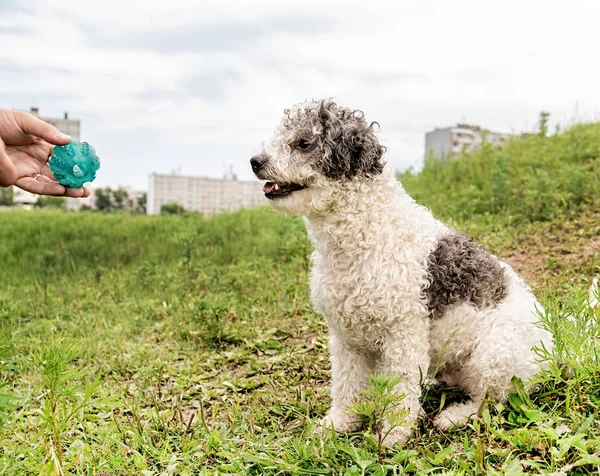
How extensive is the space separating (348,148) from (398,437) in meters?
1.74

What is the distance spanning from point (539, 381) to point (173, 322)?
4294 millimetres

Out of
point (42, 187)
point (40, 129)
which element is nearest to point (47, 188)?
point (42, 187)

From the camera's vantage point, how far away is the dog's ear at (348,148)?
3.38 meters

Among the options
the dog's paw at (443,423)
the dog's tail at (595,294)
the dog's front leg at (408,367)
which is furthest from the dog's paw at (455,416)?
the dog's tail at (595,294)

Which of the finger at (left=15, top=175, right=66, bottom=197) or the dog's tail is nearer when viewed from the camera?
the dog's tail

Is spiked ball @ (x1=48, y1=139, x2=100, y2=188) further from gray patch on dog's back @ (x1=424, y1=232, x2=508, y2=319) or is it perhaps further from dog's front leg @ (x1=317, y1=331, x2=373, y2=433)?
gray patch on dog's back @ (x1=424, y1=232, x2=508, y2=319)

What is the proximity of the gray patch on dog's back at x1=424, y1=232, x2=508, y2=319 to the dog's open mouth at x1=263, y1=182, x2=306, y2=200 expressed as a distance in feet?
3.02

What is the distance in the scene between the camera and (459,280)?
3.60m

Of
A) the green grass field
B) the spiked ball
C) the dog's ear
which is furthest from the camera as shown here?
the spiked ball

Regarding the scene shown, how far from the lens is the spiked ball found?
3863 mm

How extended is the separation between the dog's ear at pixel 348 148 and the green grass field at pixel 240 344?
1.33 meters

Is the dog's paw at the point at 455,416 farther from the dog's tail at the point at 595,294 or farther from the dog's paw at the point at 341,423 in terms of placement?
the dog's tail at the point at 595,294

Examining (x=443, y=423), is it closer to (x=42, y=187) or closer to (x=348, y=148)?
(x=348, y=148)

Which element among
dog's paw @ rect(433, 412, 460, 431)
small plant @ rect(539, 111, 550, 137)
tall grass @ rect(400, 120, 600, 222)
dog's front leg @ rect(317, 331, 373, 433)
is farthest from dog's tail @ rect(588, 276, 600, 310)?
small plant @ rect(539, 111, 550, 137)
